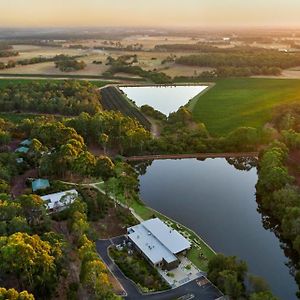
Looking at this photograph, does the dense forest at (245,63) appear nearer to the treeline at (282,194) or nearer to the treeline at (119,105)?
the treeline at (119,105)

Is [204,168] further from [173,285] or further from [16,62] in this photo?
[16,62]

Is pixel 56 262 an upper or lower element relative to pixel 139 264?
upper

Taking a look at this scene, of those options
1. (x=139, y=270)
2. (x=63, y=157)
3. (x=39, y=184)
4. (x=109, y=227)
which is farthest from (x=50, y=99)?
(x=139, y=270)

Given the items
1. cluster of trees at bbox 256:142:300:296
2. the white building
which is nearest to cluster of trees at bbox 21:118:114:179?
the white building

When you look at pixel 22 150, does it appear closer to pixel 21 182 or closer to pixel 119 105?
pixel 21 182

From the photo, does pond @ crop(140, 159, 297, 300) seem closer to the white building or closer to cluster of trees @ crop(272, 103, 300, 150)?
cluster of trees @ crop(272, 103, 300, 150)

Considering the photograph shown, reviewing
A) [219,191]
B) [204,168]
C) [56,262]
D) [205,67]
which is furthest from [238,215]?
[205,67]

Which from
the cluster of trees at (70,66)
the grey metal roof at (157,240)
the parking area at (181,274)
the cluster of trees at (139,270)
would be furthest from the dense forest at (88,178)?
the cluster of trees at (70,66)
